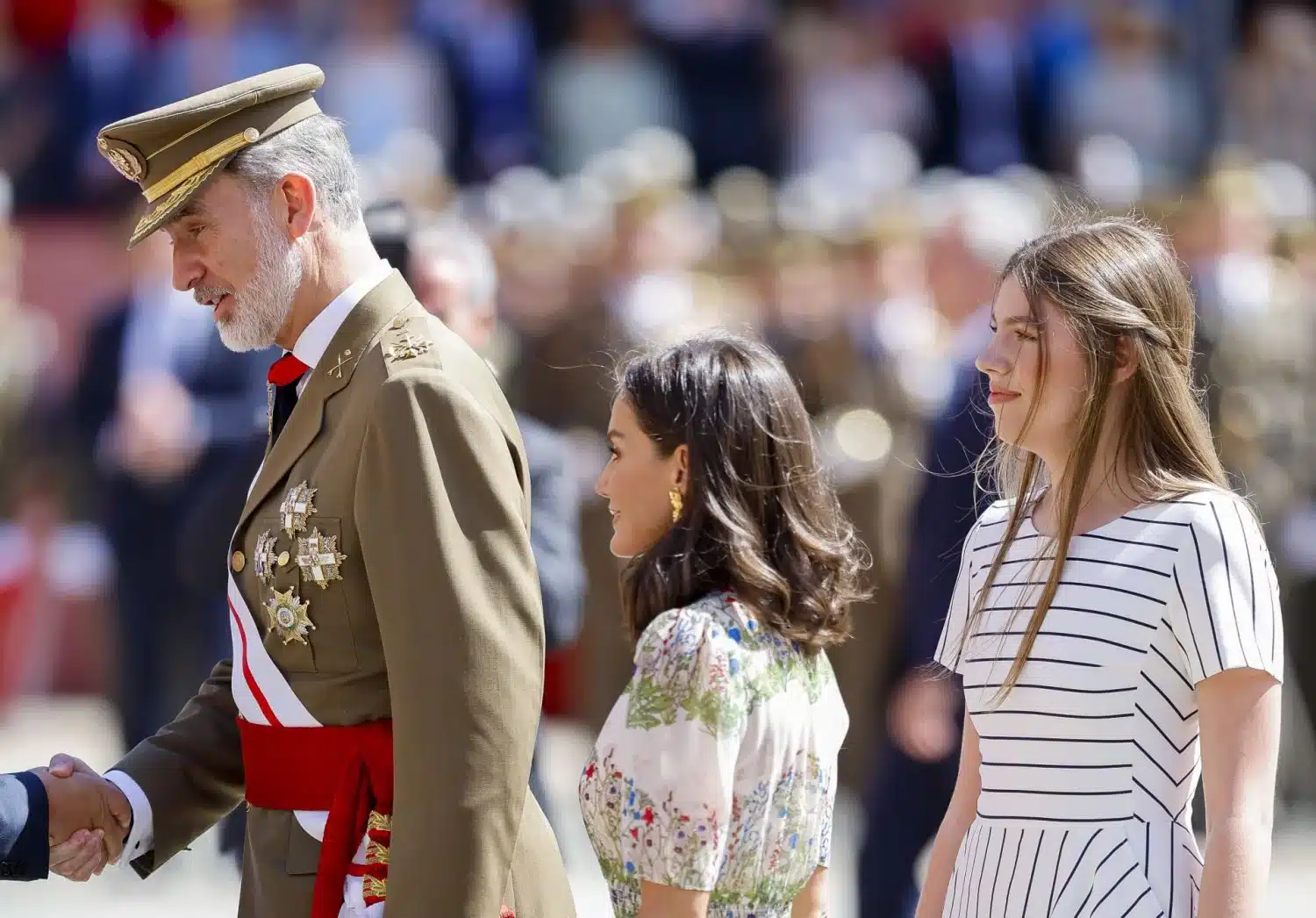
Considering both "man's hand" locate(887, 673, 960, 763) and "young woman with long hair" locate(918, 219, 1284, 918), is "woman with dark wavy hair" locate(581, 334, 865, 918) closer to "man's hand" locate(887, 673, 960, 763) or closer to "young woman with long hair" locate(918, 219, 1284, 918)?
"young woman with long hair" locate(918, 219, 1284, 918)

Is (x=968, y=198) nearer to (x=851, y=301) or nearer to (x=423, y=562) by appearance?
(x=851, y=301)

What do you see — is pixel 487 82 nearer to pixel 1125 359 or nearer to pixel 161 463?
pixel 161 463

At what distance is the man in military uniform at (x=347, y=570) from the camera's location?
241cm

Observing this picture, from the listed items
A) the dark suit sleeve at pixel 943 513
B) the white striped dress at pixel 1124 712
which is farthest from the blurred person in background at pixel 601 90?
the white striped dress at pixel 1124 712

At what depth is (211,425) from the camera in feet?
21.2

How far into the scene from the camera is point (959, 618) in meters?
2.79

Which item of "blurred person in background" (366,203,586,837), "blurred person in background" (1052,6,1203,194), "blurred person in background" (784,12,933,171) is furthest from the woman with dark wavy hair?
"blurred person in background" (1052,6,1203,194)

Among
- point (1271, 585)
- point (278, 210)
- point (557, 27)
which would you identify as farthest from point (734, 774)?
point (557, 27)

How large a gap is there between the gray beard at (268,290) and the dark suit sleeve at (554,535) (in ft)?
4.81

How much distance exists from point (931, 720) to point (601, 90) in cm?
608

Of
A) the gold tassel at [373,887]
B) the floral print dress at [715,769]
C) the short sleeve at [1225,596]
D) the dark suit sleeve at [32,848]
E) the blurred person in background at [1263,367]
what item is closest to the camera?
the short sleeve at [1225,596]

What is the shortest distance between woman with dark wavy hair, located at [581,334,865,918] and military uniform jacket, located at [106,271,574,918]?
168mm

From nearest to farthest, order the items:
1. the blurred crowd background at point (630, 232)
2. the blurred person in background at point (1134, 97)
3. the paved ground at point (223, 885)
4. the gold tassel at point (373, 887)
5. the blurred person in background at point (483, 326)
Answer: the gold tassel at point (373, 887) < the blurred person in background at point (483, 326) < the paved ground at point (223, 885) < the blurred crowd background at point (630, 232) < the blurred person in background at point (1134, 97)

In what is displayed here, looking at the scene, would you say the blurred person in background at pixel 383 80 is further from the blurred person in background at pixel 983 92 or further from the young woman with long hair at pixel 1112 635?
the young woman with long hair at pixel 1112 635
